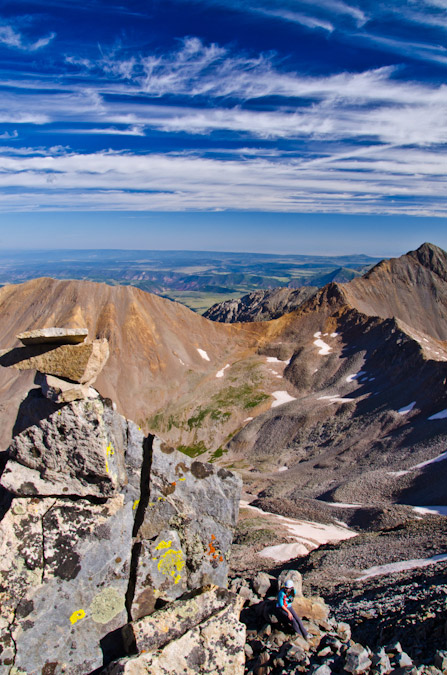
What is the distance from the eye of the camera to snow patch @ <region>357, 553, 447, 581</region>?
73.2ft

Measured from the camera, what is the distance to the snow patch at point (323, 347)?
106 metres

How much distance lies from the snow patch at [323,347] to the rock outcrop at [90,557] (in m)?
97.3

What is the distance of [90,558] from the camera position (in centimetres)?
1070

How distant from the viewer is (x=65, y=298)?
10744 cm

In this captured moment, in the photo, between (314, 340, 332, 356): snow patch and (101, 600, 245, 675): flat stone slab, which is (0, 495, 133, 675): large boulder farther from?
(314, 340, 332, 356): snow patch

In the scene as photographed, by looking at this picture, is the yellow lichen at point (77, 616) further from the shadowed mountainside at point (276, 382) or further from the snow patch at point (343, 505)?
the shadowed mountainside at point (276, 382)

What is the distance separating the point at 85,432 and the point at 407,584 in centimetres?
1598

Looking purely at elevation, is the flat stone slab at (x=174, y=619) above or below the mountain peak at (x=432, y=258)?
below

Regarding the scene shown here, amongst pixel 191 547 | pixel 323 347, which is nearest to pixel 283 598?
pixel 191 547

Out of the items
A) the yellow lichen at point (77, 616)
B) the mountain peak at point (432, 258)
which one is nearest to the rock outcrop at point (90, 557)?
the yellow lichen at point (77, 616)

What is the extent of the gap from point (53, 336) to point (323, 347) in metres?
103

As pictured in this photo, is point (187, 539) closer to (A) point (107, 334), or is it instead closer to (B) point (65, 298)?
(A) point (107, 334)

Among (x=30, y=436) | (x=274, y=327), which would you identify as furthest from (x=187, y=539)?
(x=274, y=327)

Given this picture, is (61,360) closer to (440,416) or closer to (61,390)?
(61,390)
